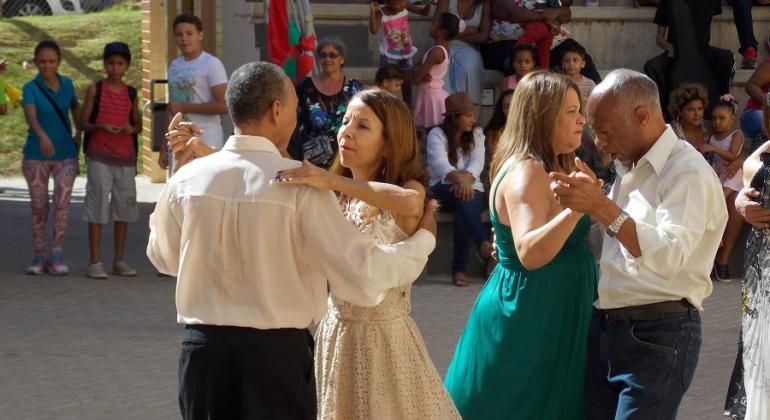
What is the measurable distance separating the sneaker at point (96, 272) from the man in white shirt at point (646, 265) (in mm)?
7065

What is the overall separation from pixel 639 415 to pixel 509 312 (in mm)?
716

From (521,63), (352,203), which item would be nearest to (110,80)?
(521,63)

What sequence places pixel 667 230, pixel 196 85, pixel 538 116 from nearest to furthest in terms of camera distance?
pixel 667 230
pixel 538 116
pixel 196 85

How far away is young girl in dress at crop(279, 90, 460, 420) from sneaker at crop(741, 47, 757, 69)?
9.15 m

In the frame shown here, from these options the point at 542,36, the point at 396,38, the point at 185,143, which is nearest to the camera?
the point at 185,143

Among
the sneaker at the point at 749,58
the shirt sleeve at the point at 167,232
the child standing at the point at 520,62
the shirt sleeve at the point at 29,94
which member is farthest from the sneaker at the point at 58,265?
the sneaker at the point at 749,58

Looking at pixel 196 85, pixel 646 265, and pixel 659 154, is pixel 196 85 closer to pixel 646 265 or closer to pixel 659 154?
pixel 659 154

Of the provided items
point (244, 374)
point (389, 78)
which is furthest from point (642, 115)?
point (389, 78)

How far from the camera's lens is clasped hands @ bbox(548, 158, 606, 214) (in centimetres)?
390

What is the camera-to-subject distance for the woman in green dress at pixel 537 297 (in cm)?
464

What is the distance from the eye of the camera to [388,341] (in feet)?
16.0

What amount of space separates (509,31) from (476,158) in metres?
2.17

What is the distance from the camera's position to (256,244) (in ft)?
13.2

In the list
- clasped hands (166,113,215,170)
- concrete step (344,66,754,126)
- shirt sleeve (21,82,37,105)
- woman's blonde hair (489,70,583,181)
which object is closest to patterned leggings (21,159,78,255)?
shirt sleeve (21,82,37,105)
